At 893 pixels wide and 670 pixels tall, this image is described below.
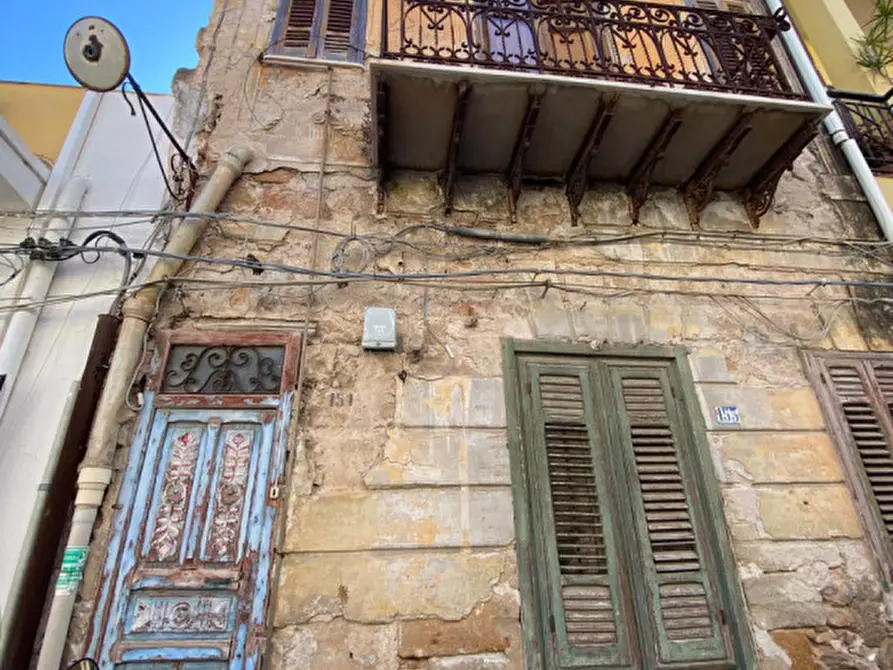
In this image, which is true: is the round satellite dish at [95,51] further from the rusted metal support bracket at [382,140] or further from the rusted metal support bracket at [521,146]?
the rusted metal support bracket at [521,146]

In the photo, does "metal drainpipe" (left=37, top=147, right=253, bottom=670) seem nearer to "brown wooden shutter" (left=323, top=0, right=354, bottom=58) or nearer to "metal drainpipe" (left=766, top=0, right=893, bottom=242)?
"brown wooden shutter" (left=323, top=0, right=354, bottom=58)

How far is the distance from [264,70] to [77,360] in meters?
3.22

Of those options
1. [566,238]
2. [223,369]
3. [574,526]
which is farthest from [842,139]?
[223,369]

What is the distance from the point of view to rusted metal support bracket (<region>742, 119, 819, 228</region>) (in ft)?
14.5

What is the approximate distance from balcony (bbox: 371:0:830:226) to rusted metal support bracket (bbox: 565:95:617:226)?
0.01 m

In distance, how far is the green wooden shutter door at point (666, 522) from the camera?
11.0 ft

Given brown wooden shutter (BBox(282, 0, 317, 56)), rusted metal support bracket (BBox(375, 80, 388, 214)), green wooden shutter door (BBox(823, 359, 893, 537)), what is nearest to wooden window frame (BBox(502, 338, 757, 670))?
green wooden shutter door (BBox(823, 359, 893, 537))

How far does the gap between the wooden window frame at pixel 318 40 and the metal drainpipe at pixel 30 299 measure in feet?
7.86

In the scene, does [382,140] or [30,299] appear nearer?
[30,299]

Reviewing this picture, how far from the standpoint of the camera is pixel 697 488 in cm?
377

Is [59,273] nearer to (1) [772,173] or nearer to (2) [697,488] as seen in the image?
(2) [697,488]

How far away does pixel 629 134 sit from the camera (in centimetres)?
445

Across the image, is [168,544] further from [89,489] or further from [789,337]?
[789,337]

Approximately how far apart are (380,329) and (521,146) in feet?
6.41
